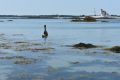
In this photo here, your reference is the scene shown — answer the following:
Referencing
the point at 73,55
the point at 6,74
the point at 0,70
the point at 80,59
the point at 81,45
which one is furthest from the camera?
the point at 81,45

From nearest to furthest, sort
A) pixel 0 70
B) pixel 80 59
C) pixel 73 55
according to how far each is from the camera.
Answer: pixel 0 70, pixel 80 59, pixel 73 55

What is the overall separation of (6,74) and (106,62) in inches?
320

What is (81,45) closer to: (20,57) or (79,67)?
(20,57)

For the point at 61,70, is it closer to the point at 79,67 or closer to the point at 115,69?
the point at 79,67

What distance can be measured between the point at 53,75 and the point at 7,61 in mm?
7507

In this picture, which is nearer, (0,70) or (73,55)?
(0,70)

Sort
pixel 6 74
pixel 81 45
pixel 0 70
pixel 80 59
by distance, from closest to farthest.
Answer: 1. pixel 6 74
2. pixel 0 70
3. pixel 80 59
4. pixel 81 45

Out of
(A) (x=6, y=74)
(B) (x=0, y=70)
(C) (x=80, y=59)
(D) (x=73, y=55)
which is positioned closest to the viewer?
(A) (x=6, y=74)

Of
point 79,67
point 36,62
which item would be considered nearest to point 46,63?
point 36,62

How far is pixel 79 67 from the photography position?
2567 centimetres

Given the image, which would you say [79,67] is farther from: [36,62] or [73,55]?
[73,55]

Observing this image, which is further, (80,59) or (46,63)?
(80,59)

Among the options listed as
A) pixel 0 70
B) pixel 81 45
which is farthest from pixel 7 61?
pixel 81 45

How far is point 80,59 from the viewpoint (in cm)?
2992
